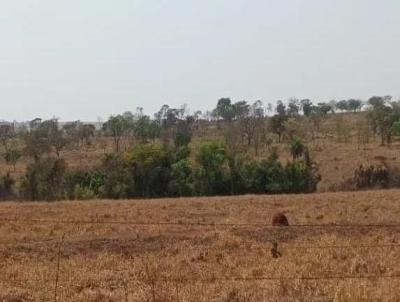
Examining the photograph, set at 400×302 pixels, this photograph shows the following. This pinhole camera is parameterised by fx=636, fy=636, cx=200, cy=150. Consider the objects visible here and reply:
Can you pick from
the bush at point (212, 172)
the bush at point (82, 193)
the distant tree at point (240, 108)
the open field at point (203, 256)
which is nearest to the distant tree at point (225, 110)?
the distant tree at point (240, 108)

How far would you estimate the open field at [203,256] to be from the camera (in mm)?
10344

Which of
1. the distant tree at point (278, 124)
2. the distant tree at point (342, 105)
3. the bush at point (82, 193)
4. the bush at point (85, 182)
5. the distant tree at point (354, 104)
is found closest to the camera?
the bush at point (82, 193)

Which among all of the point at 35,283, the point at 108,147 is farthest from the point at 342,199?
the point at 108,147

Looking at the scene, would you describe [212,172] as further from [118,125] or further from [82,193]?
[118,125]

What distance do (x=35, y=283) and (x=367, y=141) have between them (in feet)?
207

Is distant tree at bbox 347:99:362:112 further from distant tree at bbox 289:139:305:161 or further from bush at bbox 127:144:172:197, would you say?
bush at bbox 127:144:172:197

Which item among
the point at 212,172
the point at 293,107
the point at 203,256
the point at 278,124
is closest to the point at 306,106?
the point at 293,107

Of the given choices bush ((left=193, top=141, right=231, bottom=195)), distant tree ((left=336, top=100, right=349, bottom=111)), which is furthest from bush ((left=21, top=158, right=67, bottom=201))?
distant tree ((left=336, top=100, right=349, bottom=111))

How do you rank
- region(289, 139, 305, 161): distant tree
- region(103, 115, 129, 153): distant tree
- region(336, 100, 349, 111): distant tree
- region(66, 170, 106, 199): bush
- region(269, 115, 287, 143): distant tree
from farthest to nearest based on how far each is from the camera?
region(336, 100, 349, 111): distant tree < region(103, 115, 129, 153): distant tree < region(269, 115, 287, 143): distant tree < region(289, 139, 305, 161): distant tree < region(66, 170, 106, 199): bush

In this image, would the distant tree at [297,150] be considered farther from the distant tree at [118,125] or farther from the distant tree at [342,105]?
the distant tree at [342,105]

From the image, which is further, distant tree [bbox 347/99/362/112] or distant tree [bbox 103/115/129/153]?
distant tree [bbox 347/99/362/112]

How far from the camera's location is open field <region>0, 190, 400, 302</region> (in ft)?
33.9

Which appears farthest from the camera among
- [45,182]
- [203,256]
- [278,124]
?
[278,124]

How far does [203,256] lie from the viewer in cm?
1545
